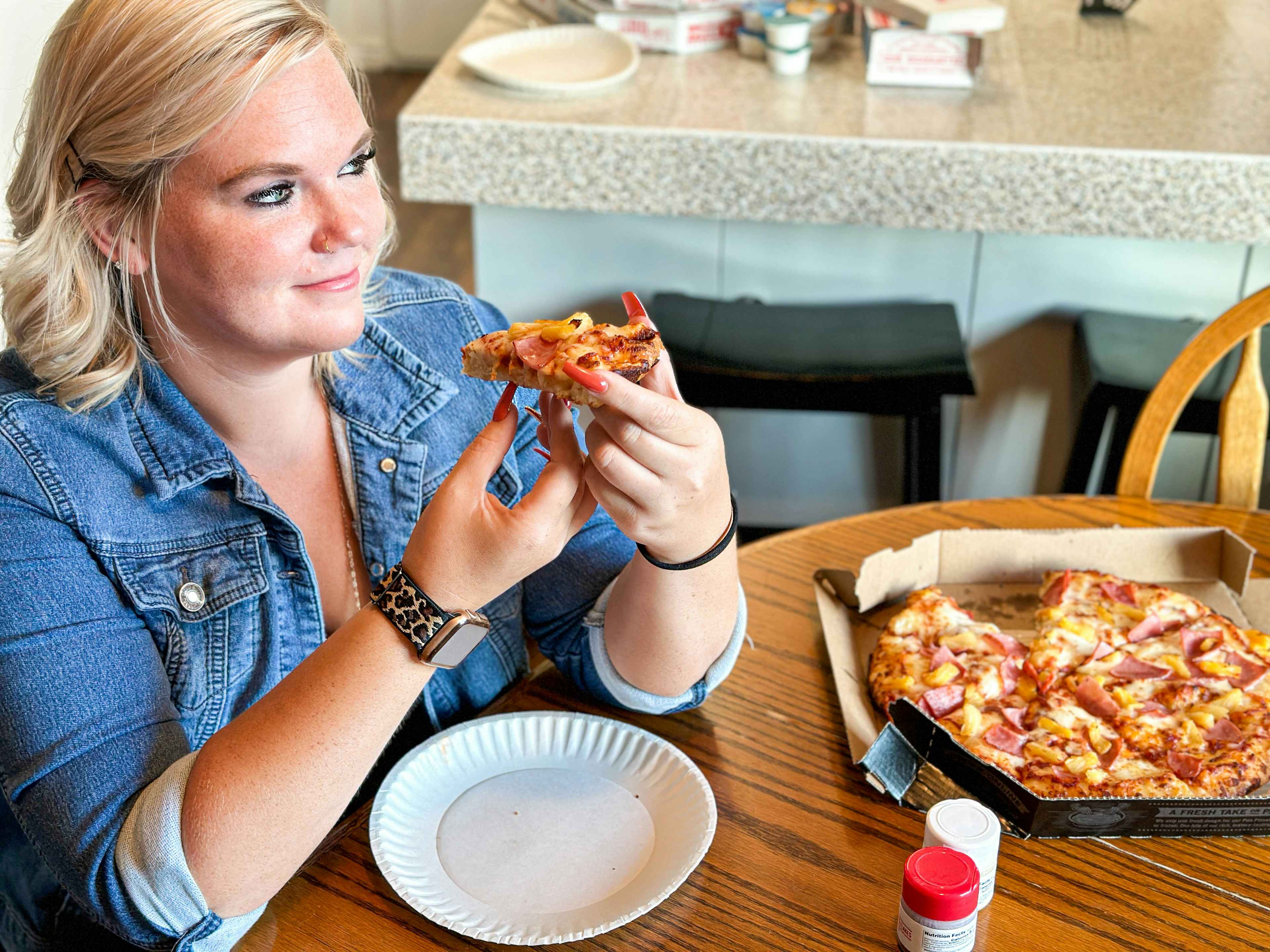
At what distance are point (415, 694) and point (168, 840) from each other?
216 millimetres

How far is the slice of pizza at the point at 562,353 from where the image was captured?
958mm

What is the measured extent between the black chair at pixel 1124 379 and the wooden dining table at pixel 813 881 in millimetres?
1273

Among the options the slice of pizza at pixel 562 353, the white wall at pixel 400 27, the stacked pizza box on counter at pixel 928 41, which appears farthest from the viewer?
the white wall at pixel 400 27

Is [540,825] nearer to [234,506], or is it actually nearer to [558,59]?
[234,506]

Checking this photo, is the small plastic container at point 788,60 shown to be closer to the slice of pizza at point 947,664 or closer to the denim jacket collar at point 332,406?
the denim jacket collar at point 332,406

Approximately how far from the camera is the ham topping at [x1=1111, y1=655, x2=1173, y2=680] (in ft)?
3.88

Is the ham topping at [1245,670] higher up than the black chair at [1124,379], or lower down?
higher up

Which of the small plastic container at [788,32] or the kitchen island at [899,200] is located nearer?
the kitchen island at [899,200]

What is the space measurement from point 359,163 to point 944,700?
76 cm

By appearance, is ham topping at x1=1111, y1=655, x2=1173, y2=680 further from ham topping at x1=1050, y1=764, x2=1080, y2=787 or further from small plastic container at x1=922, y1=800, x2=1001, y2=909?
small plastic container at x1=922, y1=800, x2=1001, y2=909

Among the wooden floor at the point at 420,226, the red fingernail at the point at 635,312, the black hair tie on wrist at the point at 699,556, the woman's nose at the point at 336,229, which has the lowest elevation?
the wooden floor at the point at 420,226

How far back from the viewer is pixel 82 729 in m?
0.97

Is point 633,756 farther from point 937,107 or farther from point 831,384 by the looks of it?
point 937,107

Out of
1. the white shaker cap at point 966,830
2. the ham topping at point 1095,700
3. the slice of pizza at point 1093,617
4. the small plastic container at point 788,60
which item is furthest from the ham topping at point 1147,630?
the small plastic container at point 788,60
